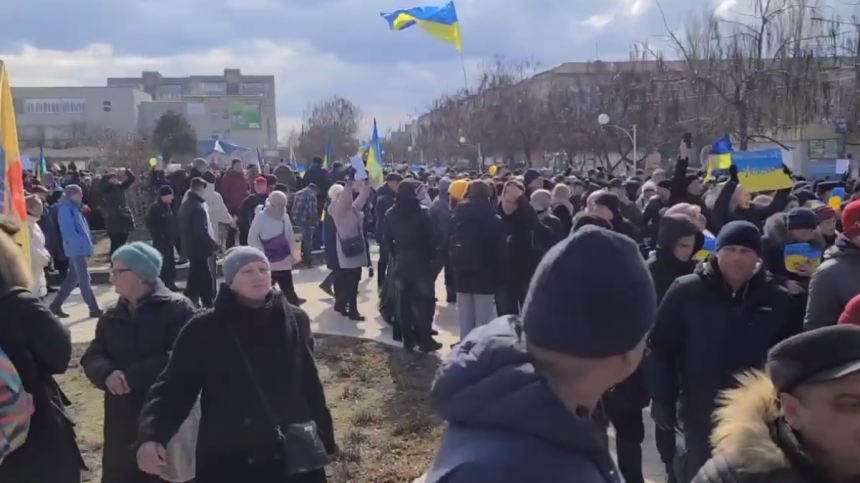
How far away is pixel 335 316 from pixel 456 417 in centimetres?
1055

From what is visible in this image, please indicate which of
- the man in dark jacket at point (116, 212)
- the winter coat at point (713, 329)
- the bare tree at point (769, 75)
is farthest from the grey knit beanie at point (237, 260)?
the bare tree at point (769, 75)

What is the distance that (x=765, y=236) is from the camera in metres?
6.75

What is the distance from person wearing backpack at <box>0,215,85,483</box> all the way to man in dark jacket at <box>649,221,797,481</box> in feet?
9.64

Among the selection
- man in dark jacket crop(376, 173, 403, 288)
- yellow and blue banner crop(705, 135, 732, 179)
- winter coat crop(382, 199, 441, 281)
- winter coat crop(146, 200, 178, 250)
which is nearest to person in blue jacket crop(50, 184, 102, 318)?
winter coat crop(146, 200, 178, 250)

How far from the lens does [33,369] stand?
3785 mm

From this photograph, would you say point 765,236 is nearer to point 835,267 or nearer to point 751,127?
point 835,267

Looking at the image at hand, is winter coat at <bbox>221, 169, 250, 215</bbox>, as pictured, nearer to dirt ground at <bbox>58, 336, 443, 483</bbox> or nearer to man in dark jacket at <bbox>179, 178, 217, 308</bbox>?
man in dark jacket at <bbox>179, 178, 217, 308</bbox>

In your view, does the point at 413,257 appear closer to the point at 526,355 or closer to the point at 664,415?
the point at 664,415

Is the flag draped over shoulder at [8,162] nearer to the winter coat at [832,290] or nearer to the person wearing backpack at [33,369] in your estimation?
the person wearing backpack at [33,369]

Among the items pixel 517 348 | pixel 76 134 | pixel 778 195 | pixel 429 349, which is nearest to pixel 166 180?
pixel 429 349

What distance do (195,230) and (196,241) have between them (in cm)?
15

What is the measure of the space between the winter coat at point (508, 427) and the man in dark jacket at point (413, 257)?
7621 millimetres

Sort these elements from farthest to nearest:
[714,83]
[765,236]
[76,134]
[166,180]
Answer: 1. [76,134]
2. [714,83]
3. [166,180]
4. [765,236]

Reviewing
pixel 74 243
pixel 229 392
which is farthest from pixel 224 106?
pixel 229 392
